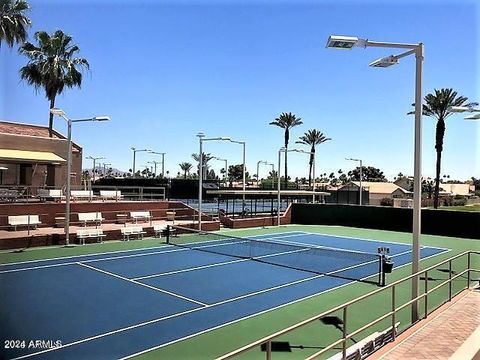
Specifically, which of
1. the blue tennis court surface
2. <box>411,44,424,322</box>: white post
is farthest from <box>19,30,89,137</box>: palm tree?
<box>411,44,424,322</box>: white post

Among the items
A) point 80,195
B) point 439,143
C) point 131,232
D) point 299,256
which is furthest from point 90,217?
point 439,143

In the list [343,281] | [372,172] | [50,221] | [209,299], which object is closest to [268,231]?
[50,221]

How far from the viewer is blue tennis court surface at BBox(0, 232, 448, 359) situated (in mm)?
9344

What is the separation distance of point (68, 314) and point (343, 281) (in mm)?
9186

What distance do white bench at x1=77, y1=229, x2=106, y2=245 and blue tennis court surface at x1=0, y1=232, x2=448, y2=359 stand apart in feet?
11.4

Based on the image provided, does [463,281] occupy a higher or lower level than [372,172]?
lower

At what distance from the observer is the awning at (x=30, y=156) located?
26.8 meters

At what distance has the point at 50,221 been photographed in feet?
86.6

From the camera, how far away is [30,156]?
28531 mm

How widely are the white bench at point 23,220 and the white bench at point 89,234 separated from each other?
8.16 feet

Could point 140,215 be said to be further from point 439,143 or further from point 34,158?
point 439,143

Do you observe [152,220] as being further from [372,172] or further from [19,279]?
[372,172]

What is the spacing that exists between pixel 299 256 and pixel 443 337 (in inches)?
531

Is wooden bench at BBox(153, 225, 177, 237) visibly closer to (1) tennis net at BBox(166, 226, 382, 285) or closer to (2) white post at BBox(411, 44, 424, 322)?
(1) tennis net at BBox(166, 226, 382, 285)
